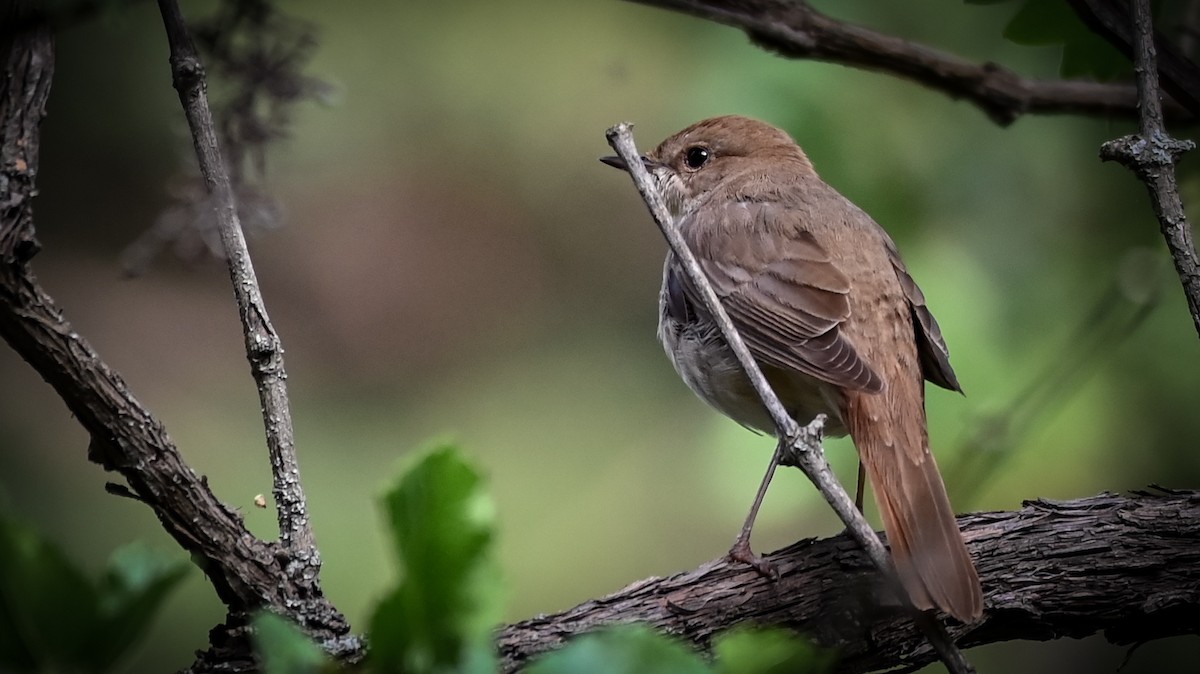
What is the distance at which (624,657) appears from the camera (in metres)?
0.94

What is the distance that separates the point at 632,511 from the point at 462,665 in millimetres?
4090

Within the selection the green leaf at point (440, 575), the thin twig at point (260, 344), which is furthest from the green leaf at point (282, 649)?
the thin twig at point (260, 344)

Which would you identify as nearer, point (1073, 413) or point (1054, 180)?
point (1073, 413)

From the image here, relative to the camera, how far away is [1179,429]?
122 inches

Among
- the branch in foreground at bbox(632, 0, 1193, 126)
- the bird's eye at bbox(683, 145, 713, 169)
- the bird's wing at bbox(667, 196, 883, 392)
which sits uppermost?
the bird's eye at bbox(683, 145, 713, 169)

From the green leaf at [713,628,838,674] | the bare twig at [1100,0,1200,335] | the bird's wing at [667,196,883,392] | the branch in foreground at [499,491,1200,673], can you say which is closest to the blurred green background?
the bird's wing at [667,196,883,392]

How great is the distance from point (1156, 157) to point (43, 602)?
6.77ft

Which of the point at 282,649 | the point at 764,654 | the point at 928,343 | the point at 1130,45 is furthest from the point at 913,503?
the point at 282,649

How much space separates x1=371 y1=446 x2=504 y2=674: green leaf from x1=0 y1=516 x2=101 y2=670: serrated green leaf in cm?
26

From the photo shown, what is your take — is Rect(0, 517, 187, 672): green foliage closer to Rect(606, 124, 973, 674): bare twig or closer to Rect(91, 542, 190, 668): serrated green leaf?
Rect(91, 542, 190, 668): serrated green leaf

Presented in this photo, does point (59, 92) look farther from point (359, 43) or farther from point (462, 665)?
point (462, 665)

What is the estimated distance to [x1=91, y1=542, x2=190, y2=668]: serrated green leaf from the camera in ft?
3.20

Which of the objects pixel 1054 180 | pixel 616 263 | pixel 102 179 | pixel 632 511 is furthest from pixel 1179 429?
pixel 102 179

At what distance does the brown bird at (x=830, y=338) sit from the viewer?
2.36m
